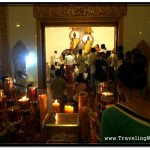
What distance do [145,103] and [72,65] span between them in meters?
7.14

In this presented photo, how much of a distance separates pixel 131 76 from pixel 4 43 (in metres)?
5.50

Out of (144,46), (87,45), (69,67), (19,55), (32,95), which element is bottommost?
(32,95)

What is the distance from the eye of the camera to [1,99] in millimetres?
2109

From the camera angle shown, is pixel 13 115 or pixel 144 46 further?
pixel 144 46

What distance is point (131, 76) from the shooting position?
1.24 m

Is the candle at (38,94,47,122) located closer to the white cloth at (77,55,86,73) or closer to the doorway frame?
the doorway frame

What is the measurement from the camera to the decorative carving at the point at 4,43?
615cm

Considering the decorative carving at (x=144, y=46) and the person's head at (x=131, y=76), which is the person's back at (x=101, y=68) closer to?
the decorative carving at (x=144, y=46)

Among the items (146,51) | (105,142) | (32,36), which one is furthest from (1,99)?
(146,51)

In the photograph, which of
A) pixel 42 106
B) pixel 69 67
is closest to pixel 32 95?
pixel 42 106

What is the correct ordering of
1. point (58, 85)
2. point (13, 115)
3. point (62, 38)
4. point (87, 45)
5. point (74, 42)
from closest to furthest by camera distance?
point (13, 115)
point (58, 85)
point (87, 45)
point (74, 42)
point (62, 38)

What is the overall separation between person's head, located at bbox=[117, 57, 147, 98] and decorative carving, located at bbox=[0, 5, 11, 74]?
5418mm

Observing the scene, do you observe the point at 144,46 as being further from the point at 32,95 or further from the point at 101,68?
the point at 32,95

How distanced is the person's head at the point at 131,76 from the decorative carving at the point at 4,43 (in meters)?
5.42
